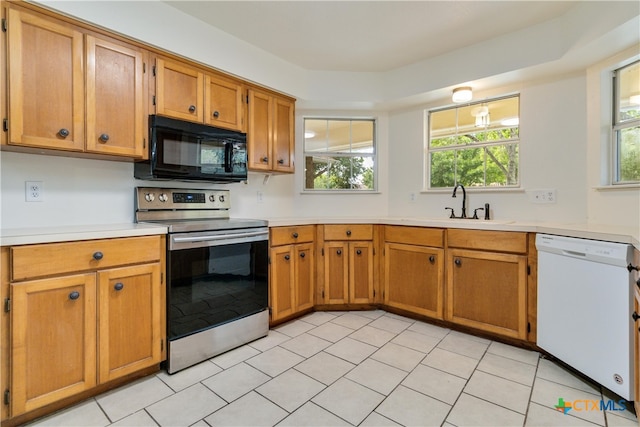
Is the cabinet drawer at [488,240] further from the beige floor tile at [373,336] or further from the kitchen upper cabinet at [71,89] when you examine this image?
the kitchen upper cabinet at [71,89]

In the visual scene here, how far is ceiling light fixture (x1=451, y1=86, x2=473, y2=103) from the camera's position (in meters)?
2.84

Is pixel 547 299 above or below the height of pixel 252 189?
below

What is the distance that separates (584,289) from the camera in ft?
5.96

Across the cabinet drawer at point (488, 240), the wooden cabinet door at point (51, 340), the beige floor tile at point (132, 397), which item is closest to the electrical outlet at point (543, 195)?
the cabinet drawer at point (488, 240)

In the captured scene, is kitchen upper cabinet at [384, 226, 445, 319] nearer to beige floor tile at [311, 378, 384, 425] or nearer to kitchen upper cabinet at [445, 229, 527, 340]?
kitchen upper cabinet at [445, 229, 527, 340]

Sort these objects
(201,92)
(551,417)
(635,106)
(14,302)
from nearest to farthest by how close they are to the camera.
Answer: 1. (14,302)
2. (551,417)
3. (635,106)
4. (201,92)

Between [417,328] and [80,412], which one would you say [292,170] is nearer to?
[417,328]

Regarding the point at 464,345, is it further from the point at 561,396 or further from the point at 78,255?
the point at 78,255

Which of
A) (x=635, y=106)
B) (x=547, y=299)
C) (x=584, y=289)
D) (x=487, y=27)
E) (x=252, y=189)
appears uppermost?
(x=487, y=27)

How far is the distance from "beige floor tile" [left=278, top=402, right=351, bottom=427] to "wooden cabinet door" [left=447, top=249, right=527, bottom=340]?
1465mm

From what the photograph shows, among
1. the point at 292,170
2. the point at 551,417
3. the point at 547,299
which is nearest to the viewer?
the point at 551,417

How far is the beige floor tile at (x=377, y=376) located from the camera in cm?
181

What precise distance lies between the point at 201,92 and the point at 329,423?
7.55ft

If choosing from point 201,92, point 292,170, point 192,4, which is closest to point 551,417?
point 292,170
